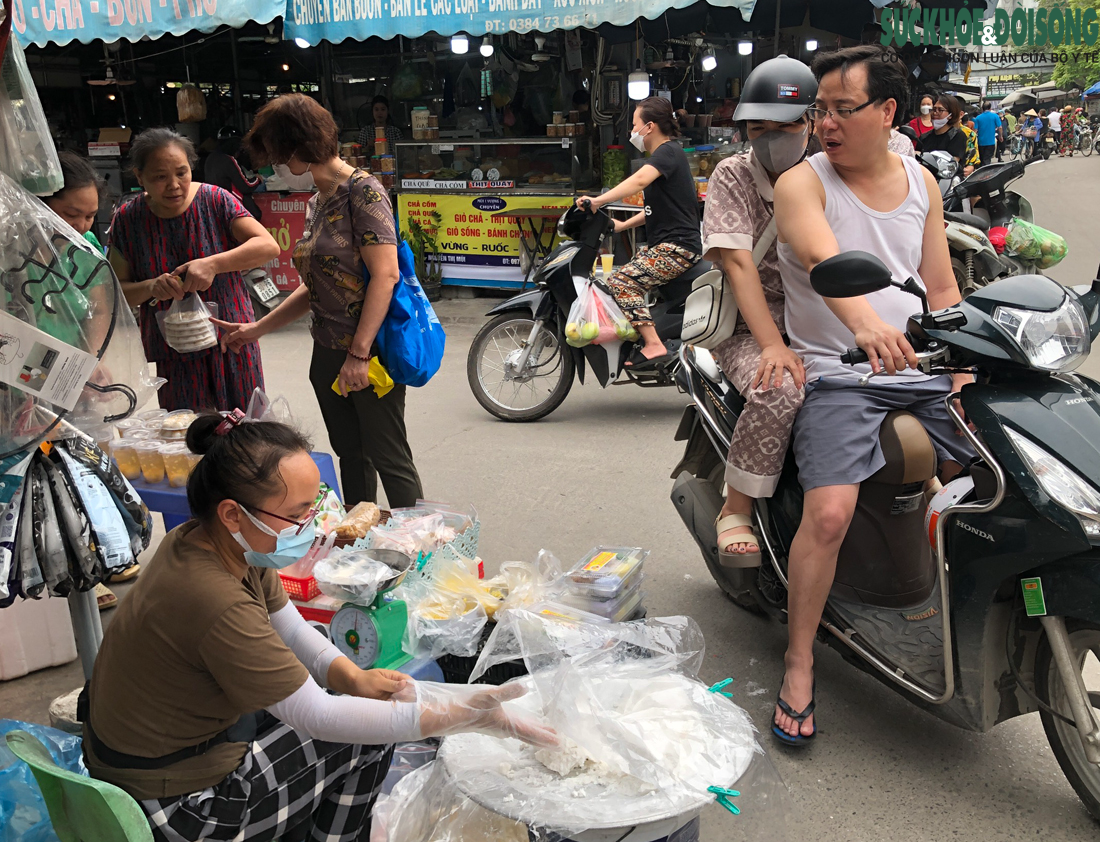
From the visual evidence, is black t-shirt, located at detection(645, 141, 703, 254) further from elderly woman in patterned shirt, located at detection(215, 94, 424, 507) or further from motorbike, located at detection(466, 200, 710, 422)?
elderly woman in patterned shirt, located at detection(215, 94, 424, 507)

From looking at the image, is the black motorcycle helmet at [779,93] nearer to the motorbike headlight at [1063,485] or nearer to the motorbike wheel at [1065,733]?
the motorbike headlight at [1063,485]

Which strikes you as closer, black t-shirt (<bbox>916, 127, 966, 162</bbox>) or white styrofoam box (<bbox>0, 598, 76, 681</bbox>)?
white styrofoam box (<bbox>0, 598, 76, 681</bbox>)

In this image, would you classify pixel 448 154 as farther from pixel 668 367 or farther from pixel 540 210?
pixel 668 367

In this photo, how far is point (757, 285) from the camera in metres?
2.85

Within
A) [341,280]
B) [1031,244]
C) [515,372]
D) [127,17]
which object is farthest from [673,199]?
[127,17]

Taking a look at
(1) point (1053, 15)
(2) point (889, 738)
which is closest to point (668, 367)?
(2) point (889, 738)

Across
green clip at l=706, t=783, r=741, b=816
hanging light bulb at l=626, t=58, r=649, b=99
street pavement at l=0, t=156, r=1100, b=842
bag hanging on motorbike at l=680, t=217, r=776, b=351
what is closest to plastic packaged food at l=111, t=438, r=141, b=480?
street pavement at l=0, t=156, r=1100, b=842

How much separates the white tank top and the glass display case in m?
6.32

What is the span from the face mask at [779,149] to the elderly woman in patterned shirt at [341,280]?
126cm

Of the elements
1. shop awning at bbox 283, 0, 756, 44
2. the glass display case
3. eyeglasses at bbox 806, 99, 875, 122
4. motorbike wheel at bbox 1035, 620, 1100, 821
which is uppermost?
shop awning at bbox 283, 0, 756, 44

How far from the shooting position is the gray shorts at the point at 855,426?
2496 millimetres

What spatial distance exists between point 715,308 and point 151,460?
6.50 feet

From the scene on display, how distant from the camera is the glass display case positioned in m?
8.98

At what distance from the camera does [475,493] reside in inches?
182
